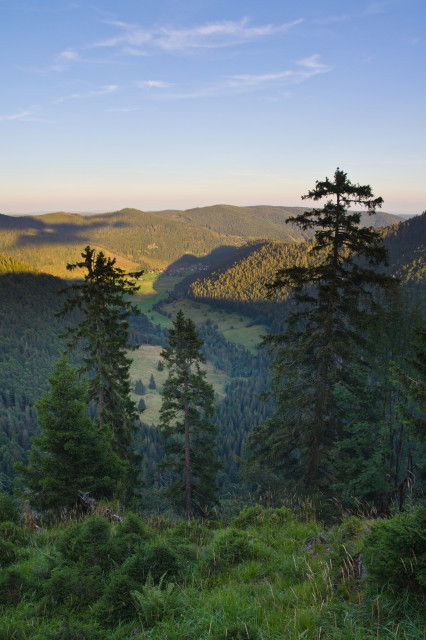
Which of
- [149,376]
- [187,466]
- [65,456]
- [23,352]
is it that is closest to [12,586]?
[65,456]

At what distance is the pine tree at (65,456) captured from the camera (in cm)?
1152

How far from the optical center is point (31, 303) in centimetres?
16150

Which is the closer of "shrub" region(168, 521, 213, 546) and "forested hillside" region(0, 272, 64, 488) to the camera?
"shrub" region(168, 521, 213, 546)

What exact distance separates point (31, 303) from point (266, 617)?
18159 centimetres

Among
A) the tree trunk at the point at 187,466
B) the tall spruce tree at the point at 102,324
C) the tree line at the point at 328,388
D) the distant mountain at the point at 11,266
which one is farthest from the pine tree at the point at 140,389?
the tree line at the point at 328,388

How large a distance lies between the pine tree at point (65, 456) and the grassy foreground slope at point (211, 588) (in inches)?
212

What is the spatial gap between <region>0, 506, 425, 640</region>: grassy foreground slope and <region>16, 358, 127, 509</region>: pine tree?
5.40 meters

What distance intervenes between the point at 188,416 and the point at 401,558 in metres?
18.7

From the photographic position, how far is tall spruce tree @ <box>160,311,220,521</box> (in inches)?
833

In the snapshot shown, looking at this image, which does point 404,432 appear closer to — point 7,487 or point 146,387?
point 7,487

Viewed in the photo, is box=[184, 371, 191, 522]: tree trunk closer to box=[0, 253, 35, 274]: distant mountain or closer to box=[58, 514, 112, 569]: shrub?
box=[58, 514, 112, 569]: shrub

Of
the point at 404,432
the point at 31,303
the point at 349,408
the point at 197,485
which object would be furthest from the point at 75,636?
the point at 31,303

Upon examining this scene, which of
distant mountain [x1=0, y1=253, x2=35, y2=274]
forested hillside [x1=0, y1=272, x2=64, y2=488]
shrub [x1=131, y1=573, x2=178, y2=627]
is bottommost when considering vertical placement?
forested hillside [x1=0, y1=272, x2=64, y2=488]

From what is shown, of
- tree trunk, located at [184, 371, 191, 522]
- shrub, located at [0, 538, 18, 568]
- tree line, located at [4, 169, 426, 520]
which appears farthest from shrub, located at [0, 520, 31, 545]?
tree trunk, located at [184, 371, 191, 522]
